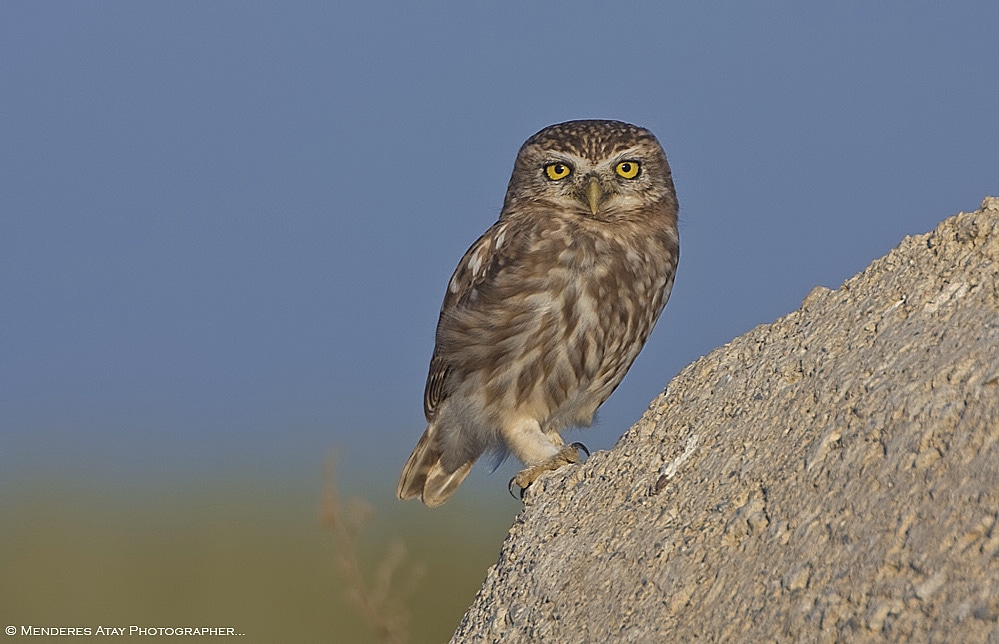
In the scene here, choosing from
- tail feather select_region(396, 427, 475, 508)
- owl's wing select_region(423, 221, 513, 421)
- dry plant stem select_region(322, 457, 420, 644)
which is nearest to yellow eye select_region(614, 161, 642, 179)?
owl's wing select_region(423, 221, 513, 421)

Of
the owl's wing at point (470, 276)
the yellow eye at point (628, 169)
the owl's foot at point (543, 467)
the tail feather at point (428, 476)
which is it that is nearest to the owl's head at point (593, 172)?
the yellow eye at point (628, 169)

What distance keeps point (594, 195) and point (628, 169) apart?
1.00ft

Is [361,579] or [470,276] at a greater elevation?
[470,276]

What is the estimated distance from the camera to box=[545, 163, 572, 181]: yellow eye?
5504mm

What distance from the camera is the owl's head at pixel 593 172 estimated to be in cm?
543

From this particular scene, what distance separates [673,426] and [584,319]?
1912 millimetres

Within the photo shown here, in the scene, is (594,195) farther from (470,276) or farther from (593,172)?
(470,276)

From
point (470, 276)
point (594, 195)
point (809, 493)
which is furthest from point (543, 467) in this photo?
point (809, 493)

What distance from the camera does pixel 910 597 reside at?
2143 mm

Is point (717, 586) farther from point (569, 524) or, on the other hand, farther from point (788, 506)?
point (569, 524)

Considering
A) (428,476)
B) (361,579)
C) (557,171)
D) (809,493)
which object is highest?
(557,171)

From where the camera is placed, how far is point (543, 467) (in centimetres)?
479

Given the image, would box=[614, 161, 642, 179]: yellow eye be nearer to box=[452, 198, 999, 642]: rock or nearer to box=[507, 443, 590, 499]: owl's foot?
box=[507, 443, 590, 499]: owl's foot

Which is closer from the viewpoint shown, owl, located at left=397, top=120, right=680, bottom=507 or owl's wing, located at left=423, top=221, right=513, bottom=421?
owl, located at left=397, top=120, right=680, bottom=507
